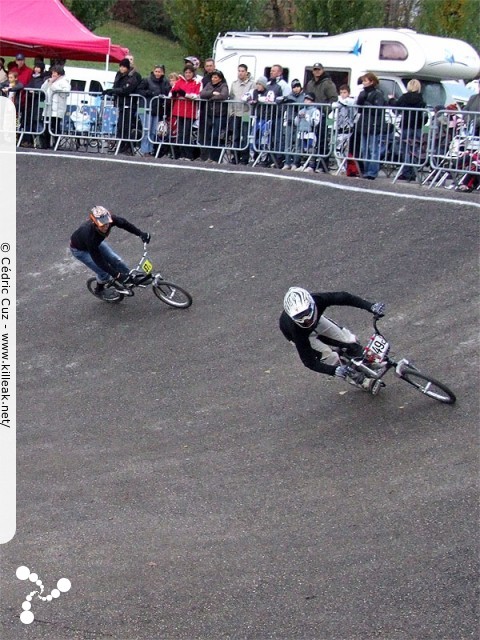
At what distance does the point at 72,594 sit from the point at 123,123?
13.7 metres

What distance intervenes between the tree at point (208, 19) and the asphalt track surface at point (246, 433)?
2405 cm

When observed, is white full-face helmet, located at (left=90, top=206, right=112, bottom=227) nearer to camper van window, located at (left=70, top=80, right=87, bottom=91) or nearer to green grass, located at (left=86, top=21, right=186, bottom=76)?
camper van window, located at (left=70, top=80, right=87, bottom=91)

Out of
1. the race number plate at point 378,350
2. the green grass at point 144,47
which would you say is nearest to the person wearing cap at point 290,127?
the race number plate at point 378,350

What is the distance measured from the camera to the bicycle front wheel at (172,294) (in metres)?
13.5

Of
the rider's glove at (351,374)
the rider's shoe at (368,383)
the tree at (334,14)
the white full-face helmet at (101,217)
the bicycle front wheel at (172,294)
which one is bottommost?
the bicycle front wheel at (172,294)

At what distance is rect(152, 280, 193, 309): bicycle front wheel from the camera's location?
1349 centimetres

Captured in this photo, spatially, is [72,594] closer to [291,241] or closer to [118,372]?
[118,372]

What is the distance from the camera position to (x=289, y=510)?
857 cm

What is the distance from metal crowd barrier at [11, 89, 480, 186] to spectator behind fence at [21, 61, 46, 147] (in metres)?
0.02

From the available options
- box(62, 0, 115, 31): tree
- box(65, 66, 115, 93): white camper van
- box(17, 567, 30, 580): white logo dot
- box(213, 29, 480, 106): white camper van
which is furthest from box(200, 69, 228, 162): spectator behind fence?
box(62, 0, 115, 31): tree

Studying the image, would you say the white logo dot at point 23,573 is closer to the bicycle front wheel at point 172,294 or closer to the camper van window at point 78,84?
the bicycle front wheel at point 172,294

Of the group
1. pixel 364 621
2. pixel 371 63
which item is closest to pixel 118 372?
pixel 364 621

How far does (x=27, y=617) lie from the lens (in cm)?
726

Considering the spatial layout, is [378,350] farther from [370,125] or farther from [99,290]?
[370,125]
